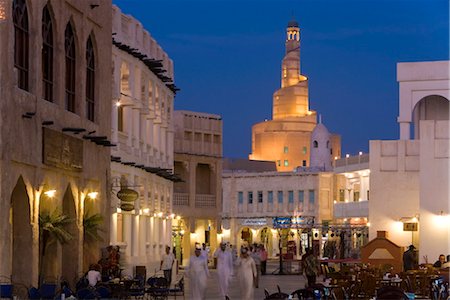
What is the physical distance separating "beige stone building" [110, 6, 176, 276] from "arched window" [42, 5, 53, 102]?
20.0 feet

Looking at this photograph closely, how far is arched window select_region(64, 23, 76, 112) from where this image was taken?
3297cm

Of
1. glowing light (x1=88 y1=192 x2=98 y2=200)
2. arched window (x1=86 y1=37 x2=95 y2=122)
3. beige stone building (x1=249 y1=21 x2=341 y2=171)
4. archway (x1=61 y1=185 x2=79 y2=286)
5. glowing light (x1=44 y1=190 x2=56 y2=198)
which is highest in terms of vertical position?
beige stone building (x1=249 y1=21 x2=341 y2=171)

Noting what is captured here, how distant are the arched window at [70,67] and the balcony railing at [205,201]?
38805mm

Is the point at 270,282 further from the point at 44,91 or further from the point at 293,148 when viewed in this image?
the point at 293,148

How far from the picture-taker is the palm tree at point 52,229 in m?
29.7

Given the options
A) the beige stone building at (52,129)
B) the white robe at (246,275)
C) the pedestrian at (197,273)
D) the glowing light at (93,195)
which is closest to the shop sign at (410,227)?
the beige stone building at (52,129)

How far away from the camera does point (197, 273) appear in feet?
101

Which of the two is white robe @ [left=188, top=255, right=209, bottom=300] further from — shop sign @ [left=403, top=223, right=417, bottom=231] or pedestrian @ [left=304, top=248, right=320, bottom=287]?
shop sign @ [left=403, top=223, right=417, bottom=231]

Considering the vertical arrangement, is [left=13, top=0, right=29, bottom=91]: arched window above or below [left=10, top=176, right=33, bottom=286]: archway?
above

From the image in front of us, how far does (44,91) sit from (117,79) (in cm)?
1206

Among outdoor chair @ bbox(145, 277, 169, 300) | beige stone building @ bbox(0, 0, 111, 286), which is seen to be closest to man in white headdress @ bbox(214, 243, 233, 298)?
outdoor chair @ bbox(145, 277, 169, 300)

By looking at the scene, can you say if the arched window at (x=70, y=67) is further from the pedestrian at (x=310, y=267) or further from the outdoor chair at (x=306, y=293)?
the outdoor chair at (x=306, y=293)

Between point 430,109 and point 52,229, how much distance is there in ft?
123

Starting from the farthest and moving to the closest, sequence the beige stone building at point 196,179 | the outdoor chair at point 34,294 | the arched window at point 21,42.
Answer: the beige stone building at point 196,179 < the arched window at point 21,42 < the outdoor chair at point 34,294
